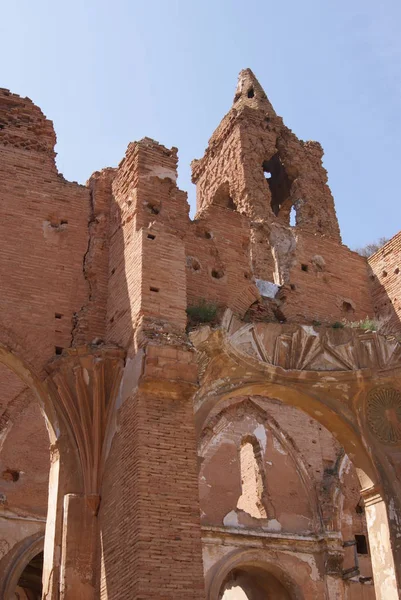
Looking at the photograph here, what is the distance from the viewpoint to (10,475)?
13.9m

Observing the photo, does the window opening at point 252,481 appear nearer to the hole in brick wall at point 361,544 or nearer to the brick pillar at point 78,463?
the hole in brick wall at point 361,544

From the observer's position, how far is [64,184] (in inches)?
460

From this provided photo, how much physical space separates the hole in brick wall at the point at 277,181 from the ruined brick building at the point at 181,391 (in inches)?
73.7

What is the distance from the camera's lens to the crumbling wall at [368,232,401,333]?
45.1 feet

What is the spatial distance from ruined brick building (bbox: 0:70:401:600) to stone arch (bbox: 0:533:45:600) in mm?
25

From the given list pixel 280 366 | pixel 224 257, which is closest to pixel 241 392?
pixel 280 366

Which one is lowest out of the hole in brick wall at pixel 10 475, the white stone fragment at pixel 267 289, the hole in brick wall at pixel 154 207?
the hole in brick wall at pixel 10 475

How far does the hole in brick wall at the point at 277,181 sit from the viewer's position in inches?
784

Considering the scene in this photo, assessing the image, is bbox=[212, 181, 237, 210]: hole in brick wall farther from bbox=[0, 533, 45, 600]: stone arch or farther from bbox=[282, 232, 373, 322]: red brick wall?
bbox=[0, 533, 45, 600]: stone arch

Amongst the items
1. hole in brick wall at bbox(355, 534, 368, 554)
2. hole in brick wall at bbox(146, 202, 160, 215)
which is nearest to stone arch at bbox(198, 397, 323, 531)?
hole in brick wall at bbox(355, 534, 368, 554)

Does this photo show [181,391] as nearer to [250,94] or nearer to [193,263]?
[193,263]

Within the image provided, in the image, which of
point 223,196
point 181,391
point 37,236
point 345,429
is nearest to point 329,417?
point 345,429

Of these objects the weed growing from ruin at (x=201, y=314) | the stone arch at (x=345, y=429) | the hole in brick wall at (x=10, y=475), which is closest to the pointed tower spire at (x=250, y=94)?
the weed growing from ruin at (x=201, y=314)

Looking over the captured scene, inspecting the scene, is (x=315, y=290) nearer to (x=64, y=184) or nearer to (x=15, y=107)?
(x=64, y=184)
